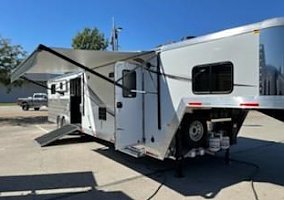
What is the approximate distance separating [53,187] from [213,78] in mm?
3615

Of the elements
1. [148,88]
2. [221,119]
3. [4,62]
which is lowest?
[221,119]

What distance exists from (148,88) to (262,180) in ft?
9.90

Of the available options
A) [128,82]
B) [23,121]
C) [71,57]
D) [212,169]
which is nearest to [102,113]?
[128,82]

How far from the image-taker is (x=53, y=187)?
703cm

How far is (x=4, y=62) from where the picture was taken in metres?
23.6

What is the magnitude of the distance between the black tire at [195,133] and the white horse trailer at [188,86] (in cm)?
2

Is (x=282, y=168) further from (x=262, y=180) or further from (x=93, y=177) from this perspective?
(x=93, y=177)

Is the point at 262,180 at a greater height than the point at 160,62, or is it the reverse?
the point at 160,62

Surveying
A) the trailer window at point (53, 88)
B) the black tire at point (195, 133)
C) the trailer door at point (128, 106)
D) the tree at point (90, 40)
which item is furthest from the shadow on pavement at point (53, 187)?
the tree at point (90, 40)

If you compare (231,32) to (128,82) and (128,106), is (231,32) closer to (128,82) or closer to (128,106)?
(128,82)

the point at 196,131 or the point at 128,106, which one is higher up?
the point at 128,106

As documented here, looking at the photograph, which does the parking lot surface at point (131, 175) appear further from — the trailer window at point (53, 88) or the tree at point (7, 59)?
the tree at point (7, 59)

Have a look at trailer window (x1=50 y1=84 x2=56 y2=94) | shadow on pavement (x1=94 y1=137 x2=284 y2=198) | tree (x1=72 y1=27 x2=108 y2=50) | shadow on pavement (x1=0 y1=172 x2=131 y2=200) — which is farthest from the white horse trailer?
tree (x1=72 y1=27 x2=108 y2=50)

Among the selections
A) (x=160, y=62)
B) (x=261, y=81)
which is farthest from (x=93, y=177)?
(x=261, y=81)
